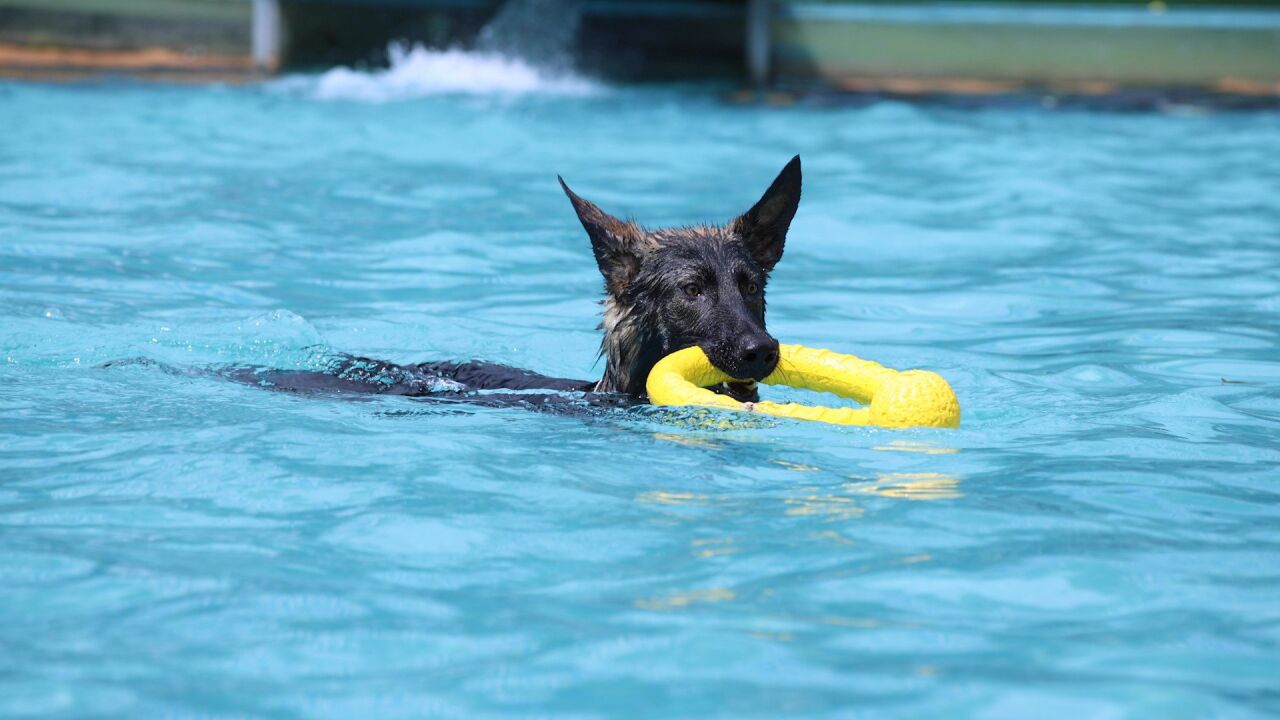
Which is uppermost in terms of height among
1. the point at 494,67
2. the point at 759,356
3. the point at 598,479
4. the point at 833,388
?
the point at 494,67

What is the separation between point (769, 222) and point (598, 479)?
2009mm

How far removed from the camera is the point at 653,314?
7070 mm

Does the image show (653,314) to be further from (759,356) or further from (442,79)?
(442,79)

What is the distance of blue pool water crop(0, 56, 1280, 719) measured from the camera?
3918 millimetres

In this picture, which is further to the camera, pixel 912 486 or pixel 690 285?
pixel 690 285

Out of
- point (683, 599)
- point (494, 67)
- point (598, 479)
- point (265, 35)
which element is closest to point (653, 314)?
point (598, 479)

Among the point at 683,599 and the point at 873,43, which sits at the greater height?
the point at 873,43

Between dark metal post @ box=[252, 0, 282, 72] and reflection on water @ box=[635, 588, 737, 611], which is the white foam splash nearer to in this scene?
dark metal post @ box=[252, 0, 282, 72]

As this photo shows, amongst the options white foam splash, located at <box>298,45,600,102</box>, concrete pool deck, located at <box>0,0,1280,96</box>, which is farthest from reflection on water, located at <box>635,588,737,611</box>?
concrete pool deck, located at <box>0,0,1280,96</box>

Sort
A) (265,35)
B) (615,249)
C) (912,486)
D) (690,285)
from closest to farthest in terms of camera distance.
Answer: (912,486) → (690,285) → (615,249) → (265,35)

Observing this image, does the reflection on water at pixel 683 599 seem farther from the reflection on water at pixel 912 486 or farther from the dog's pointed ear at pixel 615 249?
the dog's pointed ear at pixel 615 249

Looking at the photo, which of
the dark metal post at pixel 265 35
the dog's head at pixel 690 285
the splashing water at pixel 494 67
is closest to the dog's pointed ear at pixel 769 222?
the dog's head at pixel 690 285

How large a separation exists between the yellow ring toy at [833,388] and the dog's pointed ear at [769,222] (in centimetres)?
64

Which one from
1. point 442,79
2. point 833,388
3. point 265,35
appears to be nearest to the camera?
point 833,388
